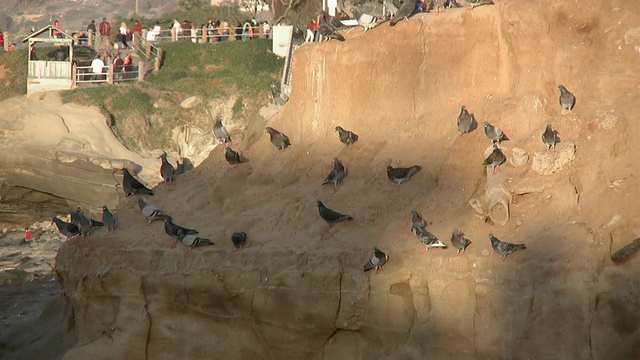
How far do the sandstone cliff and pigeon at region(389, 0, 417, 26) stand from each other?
0.49 ft

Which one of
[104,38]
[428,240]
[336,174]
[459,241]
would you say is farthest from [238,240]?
[104,38]

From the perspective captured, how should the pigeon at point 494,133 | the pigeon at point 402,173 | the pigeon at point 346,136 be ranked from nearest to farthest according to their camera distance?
1. the pigeon at point 494,133
2. the pigeon at point 402,173
3. the pigeon at point 346,136

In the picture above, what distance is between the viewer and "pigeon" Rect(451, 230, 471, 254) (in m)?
15.3

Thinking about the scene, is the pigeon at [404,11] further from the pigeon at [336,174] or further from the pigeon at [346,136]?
the pigeon at [336,174]

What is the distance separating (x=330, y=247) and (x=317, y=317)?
1292 mm

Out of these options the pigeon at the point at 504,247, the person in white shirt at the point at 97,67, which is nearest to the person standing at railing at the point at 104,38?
the person in white shirt at the point at 97,67

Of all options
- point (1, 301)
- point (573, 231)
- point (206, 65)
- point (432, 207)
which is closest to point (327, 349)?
point (432, 207)

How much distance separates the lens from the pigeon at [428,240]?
15.6 m

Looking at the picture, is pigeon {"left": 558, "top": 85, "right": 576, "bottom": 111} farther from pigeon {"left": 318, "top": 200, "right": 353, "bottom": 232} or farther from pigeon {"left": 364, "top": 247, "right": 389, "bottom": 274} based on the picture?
pigeon {"left": 318, "top": 200, "right": 353, "bottom": 232}

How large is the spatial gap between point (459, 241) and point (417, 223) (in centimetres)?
112

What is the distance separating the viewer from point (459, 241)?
50.1 feet

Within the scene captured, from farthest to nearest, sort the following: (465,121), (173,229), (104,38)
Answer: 1. (104,38)
2. (173,229)
3. (465,121)

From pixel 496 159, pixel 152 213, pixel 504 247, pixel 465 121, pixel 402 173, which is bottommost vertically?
pixel 152 213

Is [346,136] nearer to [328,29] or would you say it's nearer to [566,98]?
[328,29]
